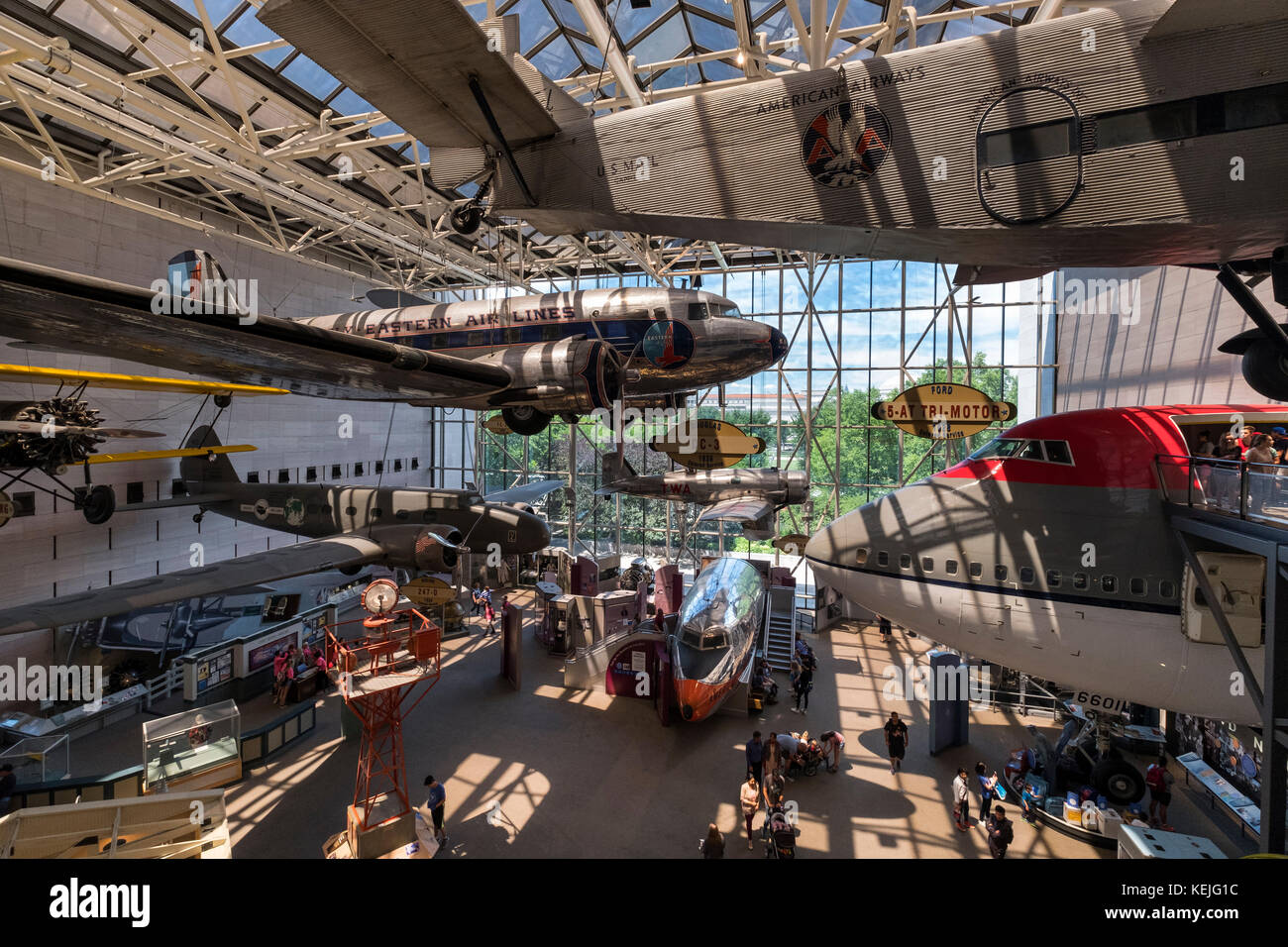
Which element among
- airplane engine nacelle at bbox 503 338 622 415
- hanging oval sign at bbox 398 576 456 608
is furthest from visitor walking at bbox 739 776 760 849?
airplane engine nacelle at bbox 503 338 622 415

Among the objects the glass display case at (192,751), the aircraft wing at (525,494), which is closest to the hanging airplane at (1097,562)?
the glass display case at (192,751)

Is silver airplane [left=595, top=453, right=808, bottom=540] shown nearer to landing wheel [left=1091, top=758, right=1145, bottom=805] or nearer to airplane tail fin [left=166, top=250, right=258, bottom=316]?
landing wheel [left=1091, top=758, right=1145, bottom=805]

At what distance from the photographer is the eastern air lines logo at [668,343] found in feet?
35.9

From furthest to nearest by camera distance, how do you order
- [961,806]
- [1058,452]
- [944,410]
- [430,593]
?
[944,410], [430,593], [961,806], [1058,452]

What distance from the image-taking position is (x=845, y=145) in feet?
13.0

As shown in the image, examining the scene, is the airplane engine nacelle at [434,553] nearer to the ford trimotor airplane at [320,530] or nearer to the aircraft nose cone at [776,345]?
the ford trimotor airplane at [320,530]

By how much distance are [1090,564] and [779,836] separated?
18.5ft

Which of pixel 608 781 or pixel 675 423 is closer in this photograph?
pixel 608 781

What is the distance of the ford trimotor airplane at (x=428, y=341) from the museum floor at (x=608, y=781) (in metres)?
6.71

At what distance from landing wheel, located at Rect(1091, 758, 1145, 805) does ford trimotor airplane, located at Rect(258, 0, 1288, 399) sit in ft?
25.9

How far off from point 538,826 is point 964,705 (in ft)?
29.5

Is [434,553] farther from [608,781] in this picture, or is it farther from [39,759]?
[39,759]

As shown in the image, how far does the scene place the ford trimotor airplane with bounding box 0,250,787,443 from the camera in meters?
4.60

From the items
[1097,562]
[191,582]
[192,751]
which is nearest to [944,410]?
[1097,562]
